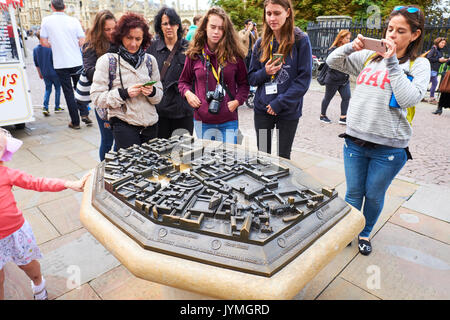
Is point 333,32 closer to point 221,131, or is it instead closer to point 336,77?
point 336,77

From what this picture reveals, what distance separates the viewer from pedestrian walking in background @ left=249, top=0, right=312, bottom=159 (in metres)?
2.60

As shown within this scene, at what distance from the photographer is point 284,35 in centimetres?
264

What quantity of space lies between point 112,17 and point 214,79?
143 cm

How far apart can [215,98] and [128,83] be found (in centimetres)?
80

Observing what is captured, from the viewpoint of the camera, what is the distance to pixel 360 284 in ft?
7.39

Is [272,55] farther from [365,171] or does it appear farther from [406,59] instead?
[365,171]

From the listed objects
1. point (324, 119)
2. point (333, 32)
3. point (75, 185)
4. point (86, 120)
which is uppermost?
point (333, 32)

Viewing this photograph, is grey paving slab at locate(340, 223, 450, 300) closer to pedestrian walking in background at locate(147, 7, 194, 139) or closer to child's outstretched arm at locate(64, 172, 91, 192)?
child's outstretched arm at locate(64, 172, 91, 192)

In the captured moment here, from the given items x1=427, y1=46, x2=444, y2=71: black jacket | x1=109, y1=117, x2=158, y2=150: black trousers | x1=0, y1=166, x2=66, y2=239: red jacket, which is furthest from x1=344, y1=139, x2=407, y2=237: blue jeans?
x1=427, y1=46, x2=444, y2=71: black jacket

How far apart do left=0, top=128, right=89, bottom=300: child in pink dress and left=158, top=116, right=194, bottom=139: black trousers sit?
1.54 m

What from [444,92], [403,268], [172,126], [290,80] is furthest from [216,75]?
[444,92]

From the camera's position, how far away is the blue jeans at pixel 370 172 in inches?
86.7

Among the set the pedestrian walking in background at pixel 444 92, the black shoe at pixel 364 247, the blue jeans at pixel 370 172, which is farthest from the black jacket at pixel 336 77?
the black shoe at pixel 364 247

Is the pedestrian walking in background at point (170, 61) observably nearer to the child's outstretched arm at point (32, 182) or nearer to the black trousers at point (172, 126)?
the black trousers at point (172, 126)
